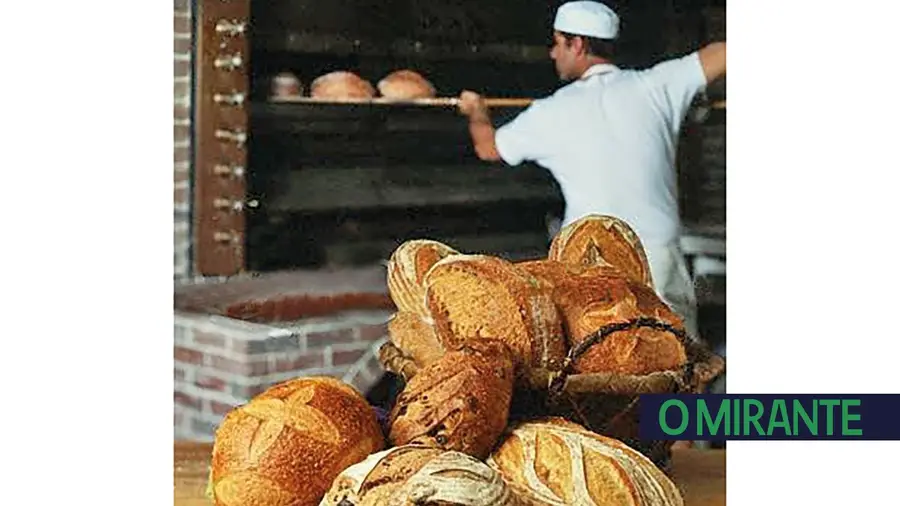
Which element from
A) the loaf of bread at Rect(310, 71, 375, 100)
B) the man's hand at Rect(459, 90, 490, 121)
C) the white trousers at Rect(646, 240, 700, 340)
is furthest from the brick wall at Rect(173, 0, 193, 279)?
the white trousers at Rect(646, 240, 700, 340)

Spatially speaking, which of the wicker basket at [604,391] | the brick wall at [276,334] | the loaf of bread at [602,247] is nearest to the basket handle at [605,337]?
the wicker basket at [604,391]

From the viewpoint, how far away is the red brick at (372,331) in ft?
3.85

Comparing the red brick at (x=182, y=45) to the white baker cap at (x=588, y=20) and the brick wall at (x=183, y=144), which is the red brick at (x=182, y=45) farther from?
the white baker cap at (x=588, y=20)

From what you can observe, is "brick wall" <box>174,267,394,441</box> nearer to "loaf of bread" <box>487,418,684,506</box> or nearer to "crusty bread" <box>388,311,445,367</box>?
"crusty bread" <box>388,311,445,367</box>

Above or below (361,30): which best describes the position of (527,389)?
below

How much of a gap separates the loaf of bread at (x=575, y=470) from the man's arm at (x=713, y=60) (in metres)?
0.38

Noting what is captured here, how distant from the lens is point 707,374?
3.45 ft

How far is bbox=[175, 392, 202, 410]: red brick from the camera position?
1106mm

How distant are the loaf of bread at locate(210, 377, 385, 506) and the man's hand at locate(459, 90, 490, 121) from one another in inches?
12.8

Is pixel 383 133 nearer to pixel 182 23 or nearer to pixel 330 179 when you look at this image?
pixel 330 179
